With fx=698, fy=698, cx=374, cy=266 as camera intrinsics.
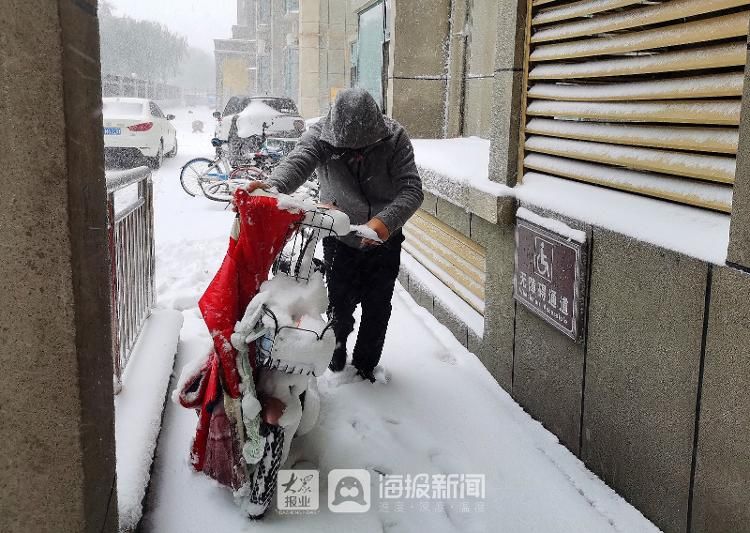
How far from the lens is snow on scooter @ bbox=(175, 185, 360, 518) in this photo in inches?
104

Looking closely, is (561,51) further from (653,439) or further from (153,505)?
(153,505)

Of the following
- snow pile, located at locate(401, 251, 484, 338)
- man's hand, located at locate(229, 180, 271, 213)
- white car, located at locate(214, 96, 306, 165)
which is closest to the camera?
man's hand, located at locate(229, 180, 271, 213)

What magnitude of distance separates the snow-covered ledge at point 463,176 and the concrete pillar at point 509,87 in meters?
0.14

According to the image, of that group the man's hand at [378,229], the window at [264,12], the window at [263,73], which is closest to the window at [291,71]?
the window at [264,12]

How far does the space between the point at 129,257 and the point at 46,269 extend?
7.84ft

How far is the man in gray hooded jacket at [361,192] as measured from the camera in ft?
11.7

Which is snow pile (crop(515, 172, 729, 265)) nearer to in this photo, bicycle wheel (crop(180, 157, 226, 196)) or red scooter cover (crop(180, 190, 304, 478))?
red scooter cover (crop(180, 190, 304, 478))

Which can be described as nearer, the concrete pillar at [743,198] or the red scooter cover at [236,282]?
the concrete pillar at [743,198]

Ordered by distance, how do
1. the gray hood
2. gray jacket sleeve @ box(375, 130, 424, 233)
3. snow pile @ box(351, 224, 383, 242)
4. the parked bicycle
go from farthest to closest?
the parked bicycle, gray jacket sleeve @ box(375, 130, 424, 233), the gray hood, snow pile @ box(351, 224, 383, 242)

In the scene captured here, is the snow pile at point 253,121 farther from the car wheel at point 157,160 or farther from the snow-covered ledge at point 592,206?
the snow-covered ledge at point 592,206

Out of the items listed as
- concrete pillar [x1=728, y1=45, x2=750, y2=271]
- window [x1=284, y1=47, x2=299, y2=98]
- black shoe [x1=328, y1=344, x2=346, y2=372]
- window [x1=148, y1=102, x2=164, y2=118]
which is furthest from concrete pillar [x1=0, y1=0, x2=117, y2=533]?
window [x1=284, y1=47, x2=299, y2=98]

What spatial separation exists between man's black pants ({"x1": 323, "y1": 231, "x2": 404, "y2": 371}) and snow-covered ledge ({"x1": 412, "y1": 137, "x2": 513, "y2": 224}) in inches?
22.0

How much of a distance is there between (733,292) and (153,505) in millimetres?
2325

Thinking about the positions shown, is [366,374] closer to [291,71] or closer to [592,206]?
[592,206]
